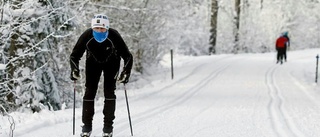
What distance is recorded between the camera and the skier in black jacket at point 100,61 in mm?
6242

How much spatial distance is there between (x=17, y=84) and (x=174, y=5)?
10.9 metres

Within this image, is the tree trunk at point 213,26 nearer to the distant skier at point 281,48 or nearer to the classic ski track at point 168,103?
the distant skier at point 281,48

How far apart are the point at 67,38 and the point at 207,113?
454cm

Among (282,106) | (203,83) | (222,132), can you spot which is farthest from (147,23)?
(222,132)

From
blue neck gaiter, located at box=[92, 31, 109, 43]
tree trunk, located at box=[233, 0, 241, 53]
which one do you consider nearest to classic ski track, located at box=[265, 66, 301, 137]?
blue neck gaiter, located at box=[92, 31, 109, 43]

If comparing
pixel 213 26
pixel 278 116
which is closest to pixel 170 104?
pixel 278 116

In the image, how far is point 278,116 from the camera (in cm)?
909

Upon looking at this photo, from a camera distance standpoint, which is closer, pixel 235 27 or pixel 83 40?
pixel 83 40

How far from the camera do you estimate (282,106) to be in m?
10.5

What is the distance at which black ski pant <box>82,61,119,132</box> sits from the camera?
636cm

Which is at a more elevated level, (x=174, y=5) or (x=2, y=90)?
(x=174, y=5)

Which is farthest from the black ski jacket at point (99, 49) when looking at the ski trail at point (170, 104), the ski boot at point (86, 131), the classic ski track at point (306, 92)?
A: the classic ski track at point (306, 92)

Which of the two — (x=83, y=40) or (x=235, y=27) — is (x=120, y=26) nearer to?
(x=83, y=40)

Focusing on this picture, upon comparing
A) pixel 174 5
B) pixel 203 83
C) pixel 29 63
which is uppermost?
pixel 174 5
